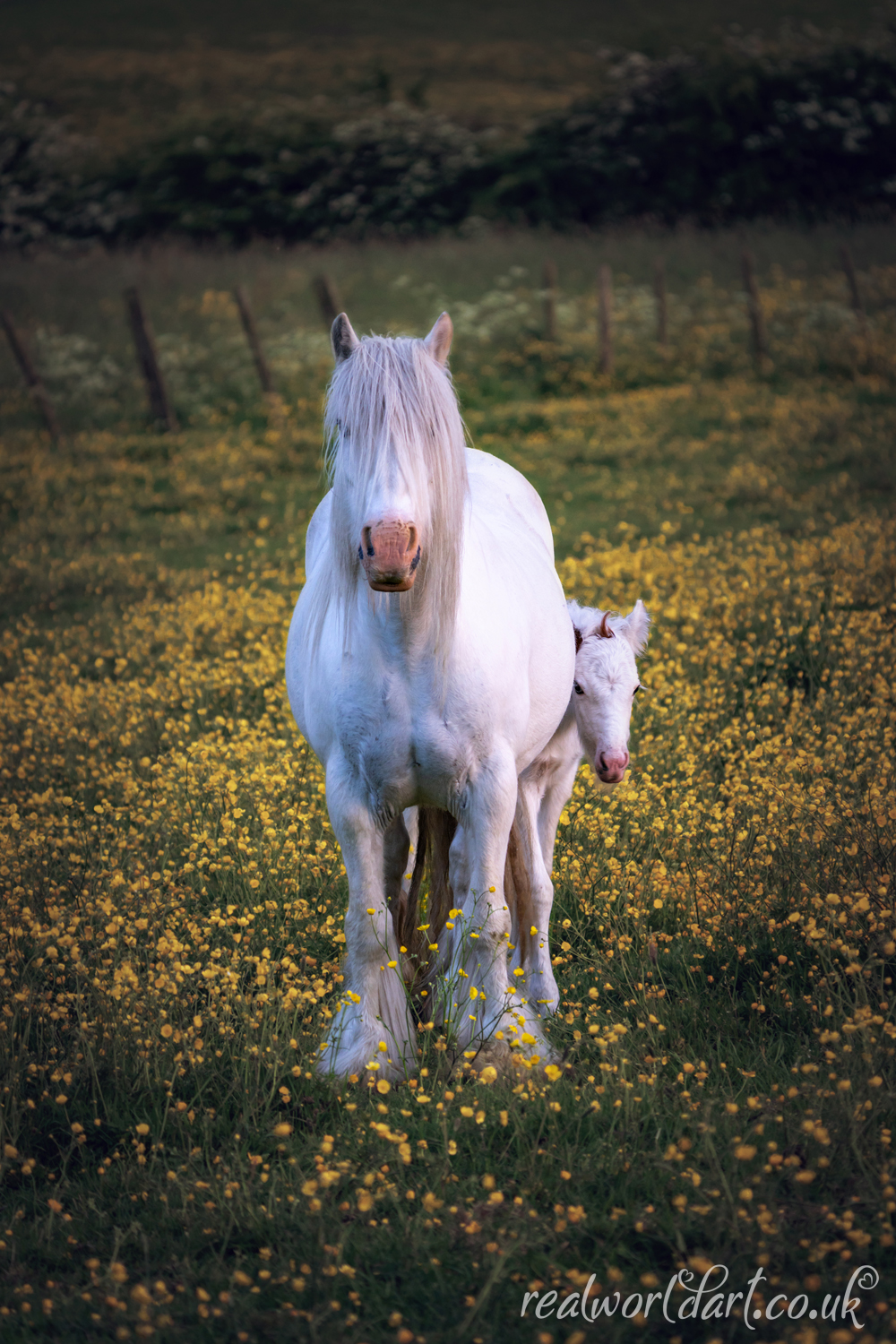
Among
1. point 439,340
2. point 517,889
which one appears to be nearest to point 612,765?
point 517,889

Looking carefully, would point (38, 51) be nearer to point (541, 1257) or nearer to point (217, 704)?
point (217, 704)

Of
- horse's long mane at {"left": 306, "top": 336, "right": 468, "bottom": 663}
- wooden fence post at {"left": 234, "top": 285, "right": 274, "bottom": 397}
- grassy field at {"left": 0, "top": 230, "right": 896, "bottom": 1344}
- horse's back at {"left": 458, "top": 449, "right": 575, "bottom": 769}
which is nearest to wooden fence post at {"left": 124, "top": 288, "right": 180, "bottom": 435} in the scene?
wooden fence post at {"left": 234, "top": 285, "right": 274, "bottom": 397}

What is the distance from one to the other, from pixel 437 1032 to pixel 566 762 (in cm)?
151

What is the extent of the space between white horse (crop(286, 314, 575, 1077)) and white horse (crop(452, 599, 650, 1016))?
36 centimetres

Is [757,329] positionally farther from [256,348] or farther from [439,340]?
[439,340]

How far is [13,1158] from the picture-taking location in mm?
3555

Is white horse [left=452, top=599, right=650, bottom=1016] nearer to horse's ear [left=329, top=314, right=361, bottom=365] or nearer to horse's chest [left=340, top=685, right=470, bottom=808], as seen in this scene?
horse's chest [left=340, top=685, right=470, bottom=808]

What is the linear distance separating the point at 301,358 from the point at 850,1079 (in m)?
21.3

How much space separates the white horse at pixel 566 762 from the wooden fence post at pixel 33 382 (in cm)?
1661

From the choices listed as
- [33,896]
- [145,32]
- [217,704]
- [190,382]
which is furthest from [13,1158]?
[145,32]

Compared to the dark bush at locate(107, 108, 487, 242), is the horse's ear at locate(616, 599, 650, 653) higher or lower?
lower

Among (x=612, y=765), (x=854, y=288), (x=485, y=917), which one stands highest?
(x=854, y=288)

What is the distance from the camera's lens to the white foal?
4.59 m

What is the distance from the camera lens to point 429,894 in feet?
14.4
